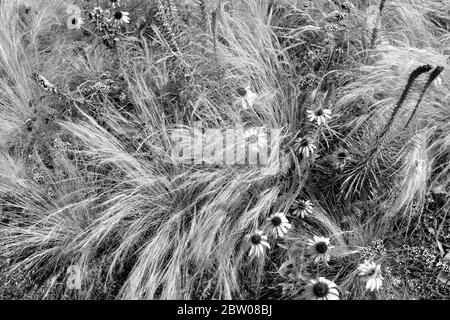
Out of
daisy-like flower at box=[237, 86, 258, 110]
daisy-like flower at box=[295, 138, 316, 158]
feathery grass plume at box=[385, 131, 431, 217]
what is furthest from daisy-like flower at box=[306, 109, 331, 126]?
feathery grass plume at box=[385, 131, 431, 217]

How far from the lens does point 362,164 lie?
252 cm

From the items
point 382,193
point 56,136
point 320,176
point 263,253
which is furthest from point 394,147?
point 56,136

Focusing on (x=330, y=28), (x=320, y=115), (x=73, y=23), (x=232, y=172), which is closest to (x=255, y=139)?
(x=232, y=172)

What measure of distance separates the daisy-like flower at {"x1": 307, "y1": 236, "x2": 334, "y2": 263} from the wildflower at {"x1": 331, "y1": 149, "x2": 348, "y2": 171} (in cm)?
45

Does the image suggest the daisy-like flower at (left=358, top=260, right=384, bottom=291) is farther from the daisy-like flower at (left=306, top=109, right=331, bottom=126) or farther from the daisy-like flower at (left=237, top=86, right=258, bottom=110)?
the daisy-like flower at (left=237, top=86, right=258, bottom=110)

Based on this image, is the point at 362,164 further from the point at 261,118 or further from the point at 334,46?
the point at 334,46

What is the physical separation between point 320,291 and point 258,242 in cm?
38

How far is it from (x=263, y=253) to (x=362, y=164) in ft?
2.42

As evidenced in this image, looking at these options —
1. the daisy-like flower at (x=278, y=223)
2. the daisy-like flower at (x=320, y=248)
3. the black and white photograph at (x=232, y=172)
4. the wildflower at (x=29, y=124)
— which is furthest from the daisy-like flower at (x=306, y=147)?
the wildflower at (x=29, y=124)

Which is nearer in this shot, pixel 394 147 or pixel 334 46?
pixel 394 147

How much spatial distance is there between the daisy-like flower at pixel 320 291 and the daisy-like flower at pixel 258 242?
11.4 inches

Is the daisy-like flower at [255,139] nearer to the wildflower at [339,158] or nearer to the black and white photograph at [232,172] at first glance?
the black and white photograph at [232,172]

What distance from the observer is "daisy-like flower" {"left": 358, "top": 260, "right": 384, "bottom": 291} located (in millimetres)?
2240

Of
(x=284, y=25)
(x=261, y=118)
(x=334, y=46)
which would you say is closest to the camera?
(x=261, y=118)
